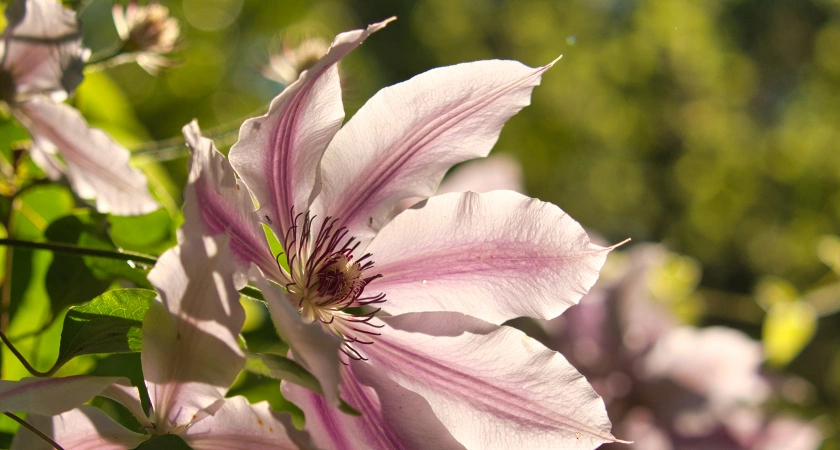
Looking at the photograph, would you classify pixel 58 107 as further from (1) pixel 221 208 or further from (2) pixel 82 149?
(1) pixel 221 208

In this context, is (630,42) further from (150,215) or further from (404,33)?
(150,215)

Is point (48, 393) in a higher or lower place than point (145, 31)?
lower

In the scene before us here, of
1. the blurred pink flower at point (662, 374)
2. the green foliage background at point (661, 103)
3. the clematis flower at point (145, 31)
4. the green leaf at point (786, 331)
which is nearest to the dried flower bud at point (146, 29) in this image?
the clematis flower at point (145, 31)

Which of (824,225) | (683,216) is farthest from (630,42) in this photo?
(824,225)

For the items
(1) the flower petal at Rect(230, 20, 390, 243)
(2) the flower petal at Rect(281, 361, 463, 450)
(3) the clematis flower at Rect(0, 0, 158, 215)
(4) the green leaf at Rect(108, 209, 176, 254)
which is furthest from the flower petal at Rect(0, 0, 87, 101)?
(2) the flower petal at Rect(281, 361, 463, 450)

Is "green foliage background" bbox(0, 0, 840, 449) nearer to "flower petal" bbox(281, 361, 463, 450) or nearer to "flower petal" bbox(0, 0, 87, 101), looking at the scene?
"flower petal" bbox(0, 0, 87, 101)

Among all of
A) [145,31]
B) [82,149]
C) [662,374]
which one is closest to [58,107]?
[82,149]

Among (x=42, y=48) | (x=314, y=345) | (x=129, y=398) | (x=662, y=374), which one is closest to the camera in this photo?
(x=314, y=345)
